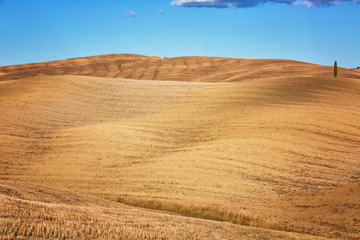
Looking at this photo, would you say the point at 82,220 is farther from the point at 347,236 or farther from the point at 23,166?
the point at 23,166

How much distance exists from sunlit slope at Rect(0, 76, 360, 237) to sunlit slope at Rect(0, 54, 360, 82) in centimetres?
1489

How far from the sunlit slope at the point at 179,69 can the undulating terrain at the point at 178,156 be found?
1326 cm

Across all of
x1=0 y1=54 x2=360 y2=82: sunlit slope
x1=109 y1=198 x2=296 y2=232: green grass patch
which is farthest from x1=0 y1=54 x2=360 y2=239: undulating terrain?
x1=0 y1=54 x2=360 y2=82: sunlit slope

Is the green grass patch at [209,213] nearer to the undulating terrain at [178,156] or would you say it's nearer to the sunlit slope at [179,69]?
the undulating terrain at [178,156]

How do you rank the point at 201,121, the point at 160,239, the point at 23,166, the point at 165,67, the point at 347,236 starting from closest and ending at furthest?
the point at 160,239
the point at 347,236
the point at 23,166
the point at 201,121
the point at 165,67

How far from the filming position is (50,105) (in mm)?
27875

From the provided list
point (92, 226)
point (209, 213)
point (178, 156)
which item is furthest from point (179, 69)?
point (92, 226)

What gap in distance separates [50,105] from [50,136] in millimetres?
7018

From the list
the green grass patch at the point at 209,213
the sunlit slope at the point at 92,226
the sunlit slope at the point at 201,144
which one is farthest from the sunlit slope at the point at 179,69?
the sunlit slope at the point at 92,226

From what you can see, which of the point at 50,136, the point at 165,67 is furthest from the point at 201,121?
the point at 165,67

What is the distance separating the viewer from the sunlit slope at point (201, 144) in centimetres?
1368

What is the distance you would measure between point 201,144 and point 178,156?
7.31ft

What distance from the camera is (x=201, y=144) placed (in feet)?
64.8

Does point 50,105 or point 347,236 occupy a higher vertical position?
point 50,105
